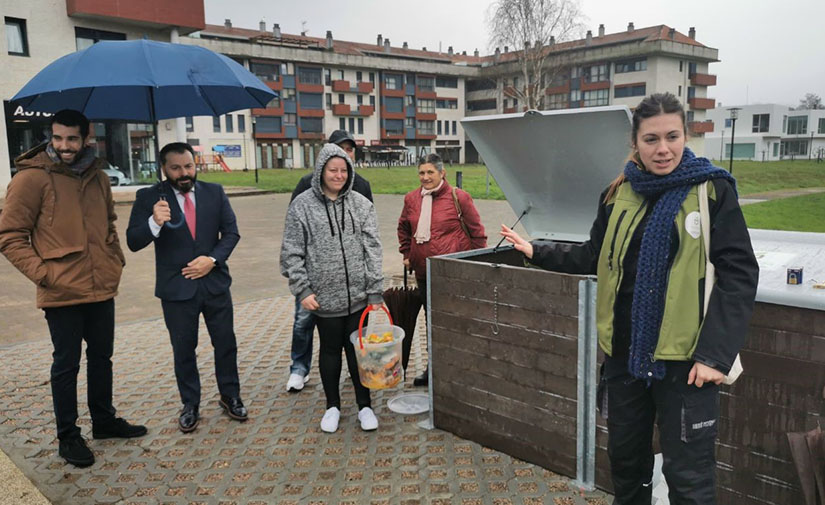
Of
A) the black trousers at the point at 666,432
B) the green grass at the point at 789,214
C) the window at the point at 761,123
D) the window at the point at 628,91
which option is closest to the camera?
the black trousers at the point at 666,432

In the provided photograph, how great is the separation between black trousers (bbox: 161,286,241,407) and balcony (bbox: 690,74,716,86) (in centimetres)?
7518

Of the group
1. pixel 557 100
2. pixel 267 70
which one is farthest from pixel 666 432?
pixel 557 100

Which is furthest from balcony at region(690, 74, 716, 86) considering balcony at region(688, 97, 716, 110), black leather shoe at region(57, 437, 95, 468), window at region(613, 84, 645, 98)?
black leather shoe at region(57, 437, 95, 468)

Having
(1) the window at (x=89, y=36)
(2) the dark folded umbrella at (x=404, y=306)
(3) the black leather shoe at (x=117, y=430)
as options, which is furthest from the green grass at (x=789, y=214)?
(1) the window at (x=89, y=36)

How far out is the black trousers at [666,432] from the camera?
215 centimetres

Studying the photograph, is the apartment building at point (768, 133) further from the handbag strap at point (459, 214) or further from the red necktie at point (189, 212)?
the red necktie at point (189, 212)

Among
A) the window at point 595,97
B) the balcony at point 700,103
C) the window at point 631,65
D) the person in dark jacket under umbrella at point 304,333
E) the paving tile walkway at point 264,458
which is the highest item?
the window at point 631,65

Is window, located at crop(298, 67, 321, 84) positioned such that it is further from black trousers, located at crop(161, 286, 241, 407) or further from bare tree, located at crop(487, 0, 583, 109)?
black trousers, located at crop(161, 286, 241, 407)

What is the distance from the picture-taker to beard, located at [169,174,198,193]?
155 inches

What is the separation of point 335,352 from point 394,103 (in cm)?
7373

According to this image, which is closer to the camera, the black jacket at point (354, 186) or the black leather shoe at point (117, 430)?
the black leather shoe at point (117, 430)

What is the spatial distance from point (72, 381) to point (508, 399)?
101 inches

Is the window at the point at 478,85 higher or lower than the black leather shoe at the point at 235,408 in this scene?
higher

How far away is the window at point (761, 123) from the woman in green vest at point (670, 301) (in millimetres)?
103968
